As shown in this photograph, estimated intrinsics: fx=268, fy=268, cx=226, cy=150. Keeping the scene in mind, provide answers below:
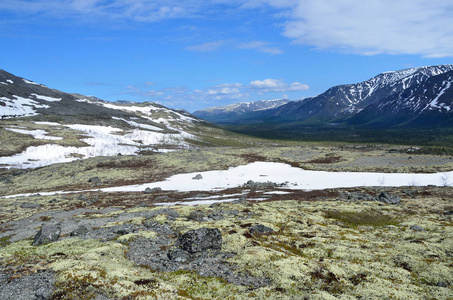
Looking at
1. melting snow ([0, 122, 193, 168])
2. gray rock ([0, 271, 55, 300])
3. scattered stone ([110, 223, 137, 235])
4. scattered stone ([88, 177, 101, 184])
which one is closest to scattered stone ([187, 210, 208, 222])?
scattered stone ([110, 223, 137, 235])

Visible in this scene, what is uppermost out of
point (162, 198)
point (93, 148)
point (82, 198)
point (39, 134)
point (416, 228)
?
point (39, 134)

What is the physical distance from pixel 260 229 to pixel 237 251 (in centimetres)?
645

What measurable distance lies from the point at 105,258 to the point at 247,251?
11175 millimetres

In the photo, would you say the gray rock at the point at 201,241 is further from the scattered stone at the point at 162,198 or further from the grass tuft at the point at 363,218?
the scattered stone at the point at 162,198

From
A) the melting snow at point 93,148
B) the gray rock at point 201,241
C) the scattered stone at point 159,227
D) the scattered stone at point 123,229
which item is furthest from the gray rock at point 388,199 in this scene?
the melting snow at point 93,148

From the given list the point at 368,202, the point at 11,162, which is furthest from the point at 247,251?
the point at 11,162

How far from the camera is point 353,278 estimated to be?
734 inches

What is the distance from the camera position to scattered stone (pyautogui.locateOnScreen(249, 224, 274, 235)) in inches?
1097

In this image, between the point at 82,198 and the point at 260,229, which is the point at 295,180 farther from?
the point at 82,198

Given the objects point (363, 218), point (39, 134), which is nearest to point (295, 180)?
point (363, 218)

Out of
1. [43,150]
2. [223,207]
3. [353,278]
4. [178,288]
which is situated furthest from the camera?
[43,150]

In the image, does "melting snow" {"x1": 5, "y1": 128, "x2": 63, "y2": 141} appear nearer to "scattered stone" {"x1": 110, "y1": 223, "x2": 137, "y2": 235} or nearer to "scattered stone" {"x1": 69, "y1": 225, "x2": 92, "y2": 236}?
"scattered stone" {"x1": 69, "y1": 225, "x2": 92, "y2": 236}

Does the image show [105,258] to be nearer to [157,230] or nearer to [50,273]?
[50,273]

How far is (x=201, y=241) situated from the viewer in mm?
23172
